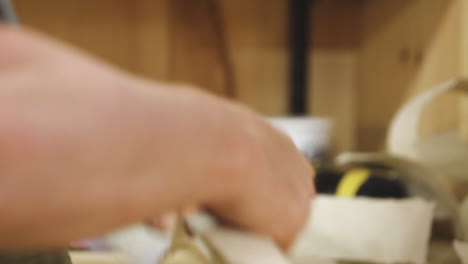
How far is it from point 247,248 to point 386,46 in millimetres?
693

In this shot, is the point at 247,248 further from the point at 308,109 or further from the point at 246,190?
the point at 308,109

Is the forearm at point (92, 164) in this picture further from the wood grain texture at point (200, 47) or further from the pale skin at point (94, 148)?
Result: the wood grain texture at point (200, 47)

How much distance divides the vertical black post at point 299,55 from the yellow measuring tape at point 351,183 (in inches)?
16.2

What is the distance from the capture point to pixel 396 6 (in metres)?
0.81

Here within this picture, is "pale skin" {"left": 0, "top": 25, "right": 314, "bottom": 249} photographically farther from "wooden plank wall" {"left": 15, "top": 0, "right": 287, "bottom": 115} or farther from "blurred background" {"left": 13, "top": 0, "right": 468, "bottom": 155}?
"wooden plank wall" {"left": 15, "top": 0, "right": 287, "bottom": 115}

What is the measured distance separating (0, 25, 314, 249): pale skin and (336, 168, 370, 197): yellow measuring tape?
320 millimetres

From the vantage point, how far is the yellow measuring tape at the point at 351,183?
526 millimetres

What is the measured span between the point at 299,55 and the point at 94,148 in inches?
32.4

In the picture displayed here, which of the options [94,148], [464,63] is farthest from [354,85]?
[94,148]

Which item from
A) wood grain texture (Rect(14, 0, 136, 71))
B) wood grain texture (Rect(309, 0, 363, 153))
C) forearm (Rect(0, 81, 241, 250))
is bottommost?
wood grain texture (Rect(309, 0, 363, 153))

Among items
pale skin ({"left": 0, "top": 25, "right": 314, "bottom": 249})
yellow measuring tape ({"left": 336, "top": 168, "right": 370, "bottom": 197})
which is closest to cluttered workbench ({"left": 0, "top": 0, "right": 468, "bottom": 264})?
yellow measuring tape ({"left": 336, "top": 168, "right": 370, "bottom": 197})

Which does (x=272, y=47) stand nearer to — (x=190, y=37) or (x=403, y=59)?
(x=190, y=37)

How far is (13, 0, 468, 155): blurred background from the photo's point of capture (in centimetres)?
85

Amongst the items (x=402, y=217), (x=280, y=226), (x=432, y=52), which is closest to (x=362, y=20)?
(x=432, y=52)
